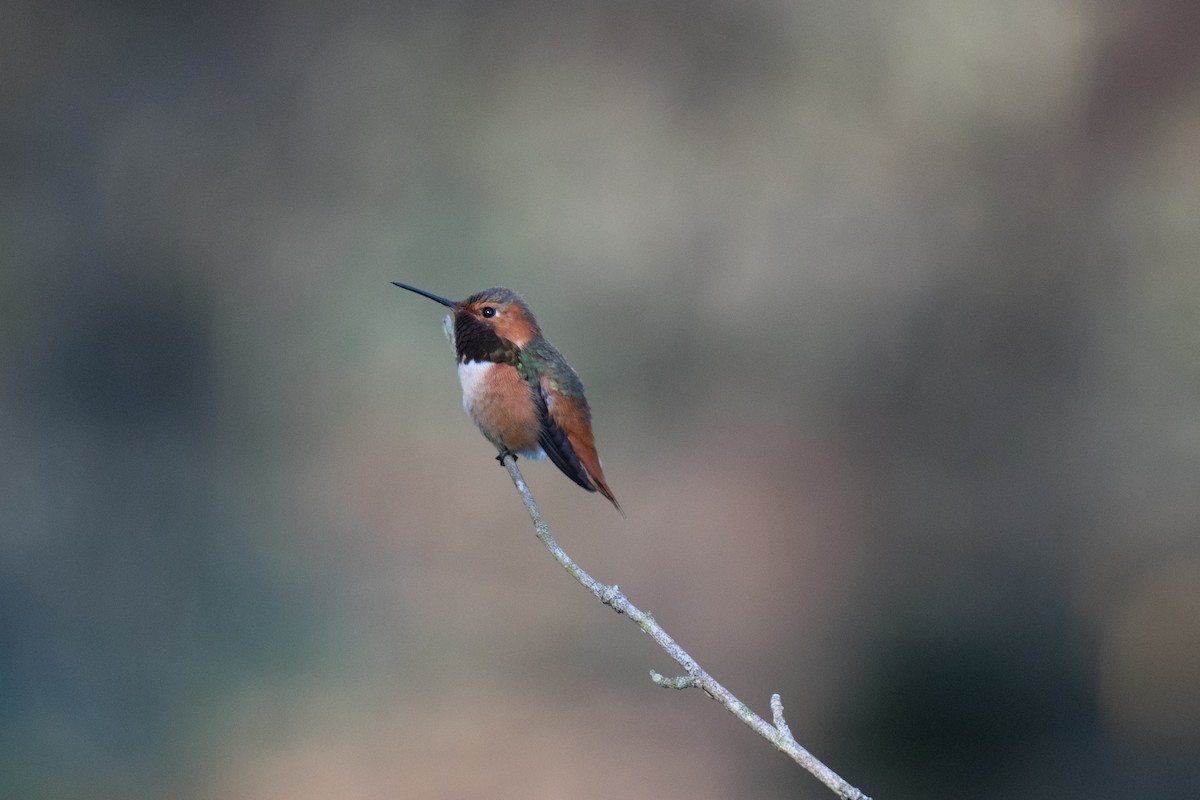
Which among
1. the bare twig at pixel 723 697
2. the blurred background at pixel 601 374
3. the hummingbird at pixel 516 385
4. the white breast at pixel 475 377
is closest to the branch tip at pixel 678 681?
the bare twig at pixel 723 697

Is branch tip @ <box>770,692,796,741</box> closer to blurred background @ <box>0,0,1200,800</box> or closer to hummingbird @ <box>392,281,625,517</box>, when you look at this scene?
hummingbird @ <box>392,281,625,517</box>

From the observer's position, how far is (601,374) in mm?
6027

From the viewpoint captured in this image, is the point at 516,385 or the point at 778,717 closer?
the point at 778,717

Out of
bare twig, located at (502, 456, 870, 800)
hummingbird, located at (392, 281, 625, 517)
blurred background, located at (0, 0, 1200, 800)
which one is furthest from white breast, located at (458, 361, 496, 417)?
blurred background, located at (0, 0, 1200, 800)

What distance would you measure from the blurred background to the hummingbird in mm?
3641

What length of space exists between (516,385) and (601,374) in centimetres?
401

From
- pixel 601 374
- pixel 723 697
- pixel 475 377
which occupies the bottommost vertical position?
pixel 723 697

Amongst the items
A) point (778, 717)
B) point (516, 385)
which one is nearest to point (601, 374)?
point (516, 385)

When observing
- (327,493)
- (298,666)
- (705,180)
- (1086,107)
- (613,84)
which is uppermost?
(1086,107)

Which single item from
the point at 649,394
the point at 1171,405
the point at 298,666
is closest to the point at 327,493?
the point at 298,666

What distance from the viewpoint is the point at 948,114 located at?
629 cm

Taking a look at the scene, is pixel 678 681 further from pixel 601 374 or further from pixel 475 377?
pixel 601 374

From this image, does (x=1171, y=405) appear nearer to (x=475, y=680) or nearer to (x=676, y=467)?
(x=676, y=467)

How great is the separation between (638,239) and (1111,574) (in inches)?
116
